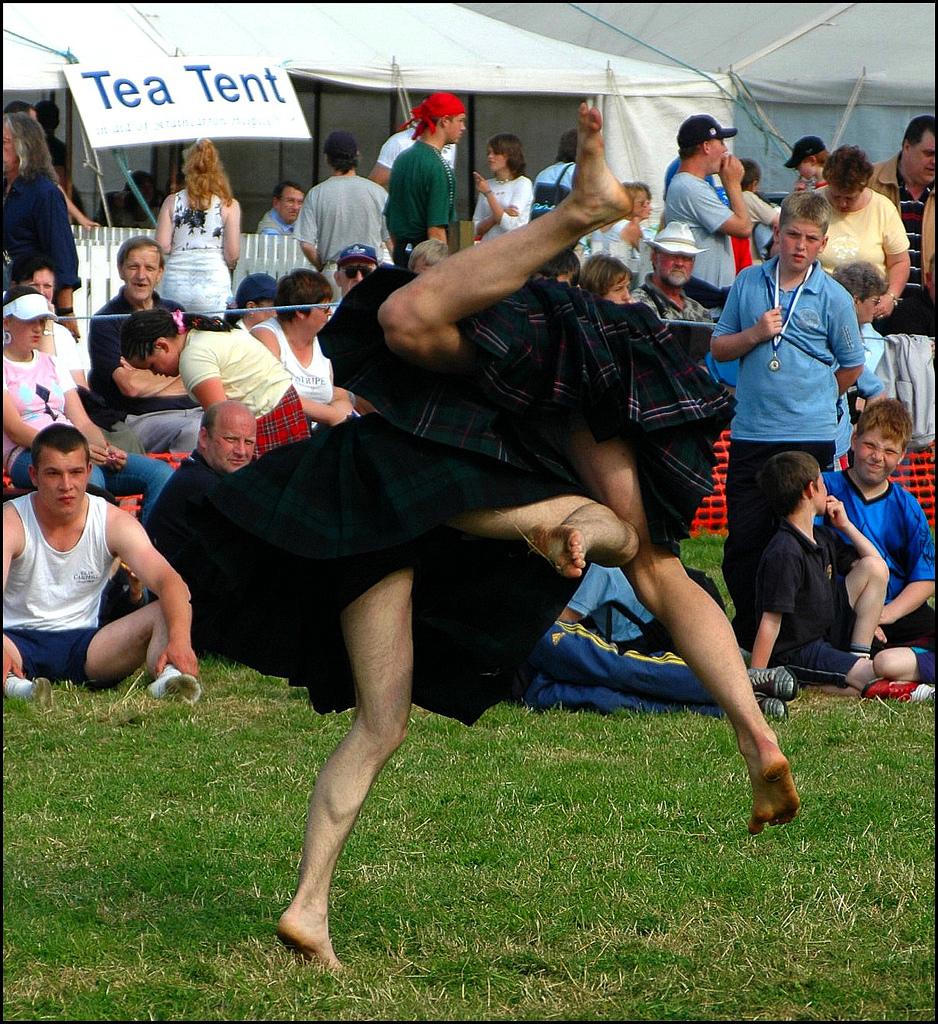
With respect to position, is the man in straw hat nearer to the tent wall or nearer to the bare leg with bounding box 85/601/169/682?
the bare leg with bounding box 85/601/169/682

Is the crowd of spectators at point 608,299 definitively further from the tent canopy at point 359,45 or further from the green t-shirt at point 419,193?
the tent canopy at point 359,45

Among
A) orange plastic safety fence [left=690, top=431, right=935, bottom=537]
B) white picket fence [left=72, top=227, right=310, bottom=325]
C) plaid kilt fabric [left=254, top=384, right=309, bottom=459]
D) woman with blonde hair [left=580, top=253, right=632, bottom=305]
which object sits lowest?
orange plastic safety fence [left=690, top=431, right=935, bottom=537]

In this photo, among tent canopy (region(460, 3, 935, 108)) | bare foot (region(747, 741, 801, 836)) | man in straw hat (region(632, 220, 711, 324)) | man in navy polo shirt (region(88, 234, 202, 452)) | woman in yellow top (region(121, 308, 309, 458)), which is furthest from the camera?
tent canopy (region(460, 3, 935, 108))

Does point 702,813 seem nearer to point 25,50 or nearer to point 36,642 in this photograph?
point 36,642

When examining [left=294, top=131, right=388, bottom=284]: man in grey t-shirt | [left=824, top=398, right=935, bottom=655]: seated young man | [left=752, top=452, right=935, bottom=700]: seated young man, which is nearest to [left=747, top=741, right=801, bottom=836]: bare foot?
[left=752, top=452, right=935, bottom=700]: seated young man

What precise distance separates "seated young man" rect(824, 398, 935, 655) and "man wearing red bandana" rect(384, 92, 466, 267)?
3.70 meters

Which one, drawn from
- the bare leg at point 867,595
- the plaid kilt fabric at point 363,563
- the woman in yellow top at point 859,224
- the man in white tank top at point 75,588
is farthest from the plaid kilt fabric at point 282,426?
the plaid kilt fabric at point 363,563

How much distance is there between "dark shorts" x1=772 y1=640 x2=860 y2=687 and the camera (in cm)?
696

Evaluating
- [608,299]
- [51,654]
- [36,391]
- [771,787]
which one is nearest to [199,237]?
[36,391]

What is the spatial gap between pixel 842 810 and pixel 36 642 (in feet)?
12.1

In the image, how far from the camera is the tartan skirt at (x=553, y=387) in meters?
3.40

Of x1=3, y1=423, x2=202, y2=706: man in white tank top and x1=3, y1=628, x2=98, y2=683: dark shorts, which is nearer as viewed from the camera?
x1=3, y1=423, x2=202, y2=706: man in white tank top

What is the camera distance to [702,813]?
4945 millimetres

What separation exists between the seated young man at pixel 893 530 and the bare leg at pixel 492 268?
4.44 m
